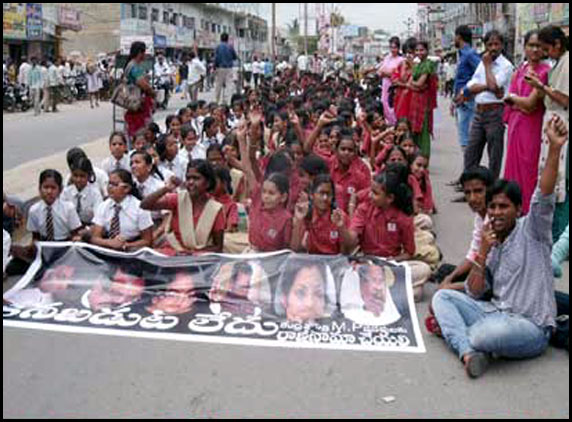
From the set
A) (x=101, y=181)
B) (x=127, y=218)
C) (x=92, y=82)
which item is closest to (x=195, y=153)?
(x=101, y=181)

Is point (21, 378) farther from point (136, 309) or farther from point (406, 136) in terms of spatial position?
point (406, 136)

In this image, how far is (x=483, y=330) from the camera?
3.44 metres

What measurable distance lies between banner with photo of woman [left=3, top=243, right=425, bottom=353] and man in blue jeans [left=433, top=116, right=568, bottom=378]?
0.30 m

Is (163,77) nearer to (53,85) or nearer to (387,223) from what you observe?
(53,85)

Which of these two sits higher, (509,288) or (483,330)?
(509,288)

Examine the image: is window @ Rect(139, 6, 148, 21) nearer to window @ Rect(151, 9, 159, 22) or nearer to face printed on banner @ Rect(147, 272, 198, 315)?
window @ Rect(151, 9, 159, 22)

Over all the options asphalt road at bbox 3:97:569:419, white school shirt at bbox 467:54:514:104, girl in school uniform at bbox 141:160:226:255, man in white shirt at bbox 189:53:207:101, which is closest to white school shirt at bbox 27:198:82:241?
girl in school uniform at bbox 141:160:226:255

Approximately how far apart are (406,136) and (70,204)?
3737mm

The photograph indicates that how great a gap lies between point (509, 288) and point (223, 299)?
1.59 meters

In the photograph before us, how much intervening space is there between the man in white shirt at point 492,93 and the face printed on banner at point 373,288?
3.31m

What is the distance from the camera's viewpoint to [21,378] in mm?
3305

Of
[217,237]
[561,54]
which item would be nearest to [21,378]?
[217,237]

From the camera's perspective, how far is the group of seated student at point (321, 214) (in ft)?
11.7

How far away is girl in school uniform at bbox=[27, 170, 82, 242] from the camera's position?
5129mm
